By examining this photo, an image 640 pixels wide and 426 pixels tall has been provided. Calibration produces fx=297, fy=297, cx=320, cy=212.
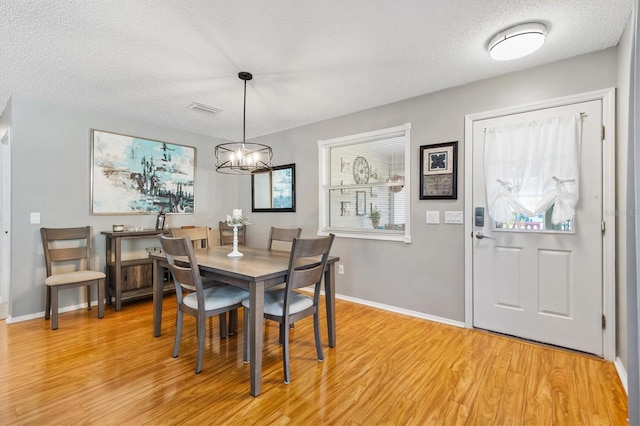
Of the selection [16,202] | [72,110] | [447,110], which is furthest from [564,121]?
[16,202]

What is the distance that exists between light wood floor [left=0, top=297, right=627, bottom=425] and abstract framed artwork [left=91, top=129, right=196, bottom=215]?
1.62 metres

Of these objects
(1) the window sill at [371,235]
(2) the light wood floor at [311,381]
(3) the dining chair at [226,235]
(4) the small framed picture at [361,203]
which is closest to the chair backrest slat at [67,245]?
(2) the light wood floor at [311,381]

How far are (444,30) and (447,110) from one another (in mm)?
1069

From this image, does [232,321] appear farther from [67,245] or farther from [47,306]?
[67,245]

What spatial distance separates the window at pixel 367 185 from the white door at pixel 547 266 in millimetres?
773

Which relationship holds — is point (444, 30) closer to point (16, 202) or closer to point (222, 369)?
point (222, 369)

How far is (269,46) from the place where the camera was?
7.33ft

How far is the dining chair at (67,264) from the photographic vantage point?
9.75 feet

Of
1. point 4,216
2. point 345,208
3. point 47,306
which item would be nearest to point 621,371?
point 345,208

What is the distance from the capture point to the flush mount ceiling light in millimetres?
1972

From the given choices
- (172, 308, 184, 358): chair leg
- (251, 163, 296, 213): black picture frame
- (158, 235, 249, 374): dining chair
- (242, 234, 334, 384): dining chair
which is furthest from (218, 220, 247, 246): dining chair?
(242, 234, 334, 384): dining chair

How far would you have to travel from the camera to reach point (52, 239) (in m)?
3.23

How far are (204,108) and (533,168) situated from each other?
3.45 metres

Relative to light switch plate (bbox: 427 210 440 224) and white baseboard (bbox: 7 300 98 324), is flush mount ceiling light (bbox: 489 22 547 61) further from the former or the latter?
white baseboard (bbox: 7 300 98 324)
